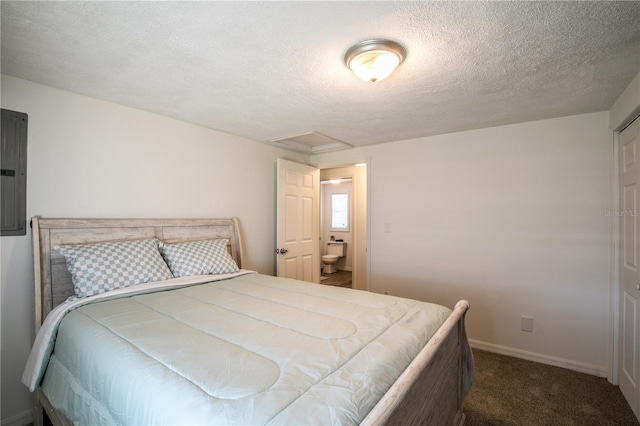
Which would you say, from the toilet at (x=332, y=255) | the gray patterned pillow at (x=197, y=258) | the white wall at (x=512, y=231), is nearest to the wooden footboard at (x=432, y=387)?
the white wall at (x=512, y=231)

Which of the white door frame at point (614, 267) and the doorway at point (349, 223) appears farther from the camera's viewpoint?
the doorway at point (349, 223)

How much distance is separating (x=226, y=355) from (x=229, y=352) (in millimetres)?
26

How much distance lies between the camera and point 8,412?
1888 millimetres

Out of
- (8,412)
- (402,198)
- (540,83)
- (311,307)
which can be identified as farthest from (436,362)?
(8,412)

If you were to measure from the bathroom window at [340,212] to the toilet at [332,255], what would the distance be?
43 centimetres

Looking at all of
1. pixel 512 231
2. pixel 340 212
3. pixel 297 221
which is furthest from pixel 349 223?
pixel 512 231

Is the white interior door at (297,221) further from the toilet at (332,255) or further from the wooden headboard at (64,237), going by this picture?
the toilet at (332,255)

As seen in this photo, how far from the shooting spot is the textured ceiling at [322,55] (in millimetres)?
1319

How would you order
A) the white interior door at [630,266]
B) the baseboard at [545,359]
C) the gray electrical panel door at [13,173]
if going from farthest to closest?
1. the baseboard at [545,359]
2. the white interior door at [630,266]
3. the gray electrical panel door at [13,173]

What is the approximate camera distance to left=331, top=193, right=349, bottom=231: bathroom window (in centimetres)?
696

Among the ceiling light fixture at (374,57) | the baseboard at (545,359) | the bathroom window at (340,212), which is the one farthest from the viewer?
the bathroom window at (340,212)

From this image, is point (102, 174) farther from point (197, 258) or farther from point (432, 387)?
point (432, 387)

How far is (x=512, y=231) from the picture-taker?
113 inches

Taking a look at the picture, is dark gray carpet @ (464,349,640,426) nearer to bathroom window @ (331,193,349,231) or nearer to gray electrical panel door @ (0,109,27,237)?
gray electrical panel door @ (0,109,27,237)
